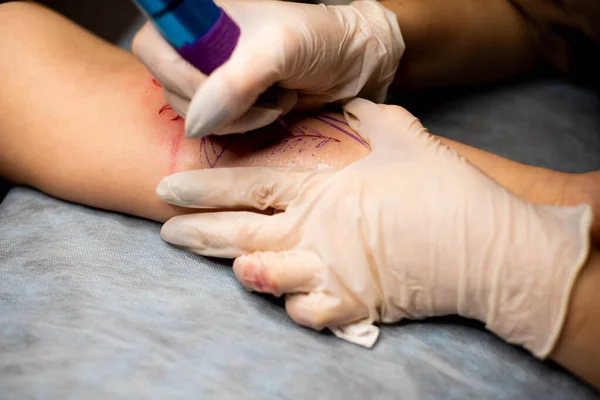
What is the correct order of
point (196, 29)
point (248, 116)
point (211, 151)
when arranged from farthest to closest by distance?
point (211, 151) → point (248, 116) → point (196, 29)

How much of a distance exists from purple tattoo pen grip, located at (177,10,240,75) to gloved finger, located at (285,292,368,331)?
1.40 feet

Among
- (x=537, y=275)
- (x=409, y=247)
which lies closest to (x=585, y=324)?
(x=537, y=275)

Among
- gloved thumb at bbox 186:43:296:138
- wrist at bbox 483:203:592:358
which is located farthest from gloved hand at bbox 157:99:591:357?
gloved thumb at bbox 186:43:296:138

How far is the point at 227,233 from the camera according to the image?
3.17 feet

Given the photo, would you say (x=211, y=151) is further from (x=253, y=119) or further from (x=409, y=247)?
(x=409, y=247)

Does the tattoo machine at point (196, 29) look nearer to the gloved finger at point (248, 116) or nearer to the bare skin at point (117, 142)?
the gloved finger at point (248, 116)

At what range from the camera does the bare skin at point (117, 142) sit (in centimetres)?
105

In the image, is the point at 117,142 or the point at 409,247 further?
the point at 117,142

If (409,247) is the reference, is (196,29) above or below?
above

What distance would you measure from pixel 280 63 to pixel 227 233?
32cm

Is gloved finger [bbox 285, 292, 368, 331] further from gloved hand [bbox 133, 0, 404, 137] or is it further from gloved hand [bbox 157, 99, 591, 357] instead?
gloved hand [bbox 133, 0, 404, 137]

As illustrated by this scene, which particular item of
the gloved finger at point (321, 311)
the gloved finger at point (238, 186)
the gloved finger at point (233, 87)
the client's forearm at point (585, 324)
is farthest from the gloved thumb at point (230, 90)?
the client's forearm at point (585, 324)

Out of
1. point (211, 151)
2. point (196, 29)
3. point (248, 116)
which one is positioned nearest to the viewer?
point (196, 29)

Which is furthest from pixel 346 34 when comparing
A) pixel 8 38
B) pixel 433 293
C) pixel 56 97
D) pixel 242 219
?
pixel 8 38
